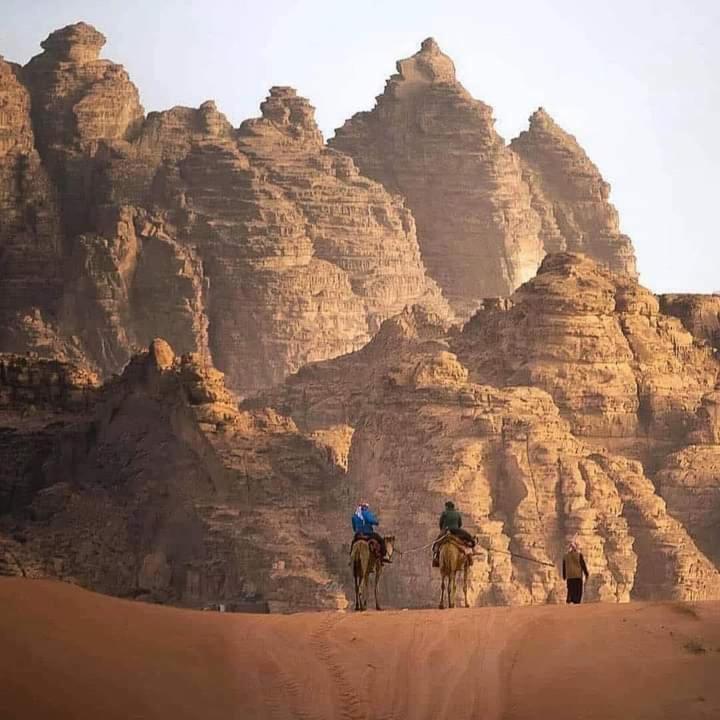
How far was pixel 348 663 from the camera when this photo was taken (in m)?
35.0

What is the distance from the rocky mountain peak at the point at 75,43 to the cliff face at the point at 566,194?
19.5 metres

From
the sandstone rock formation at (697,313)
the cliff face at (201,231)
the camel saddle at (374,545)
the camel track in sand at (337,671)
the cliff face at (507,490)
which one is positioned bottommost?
the camel track in sand at (337,671)

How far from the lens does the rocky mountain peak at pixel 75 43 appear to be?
118 meters

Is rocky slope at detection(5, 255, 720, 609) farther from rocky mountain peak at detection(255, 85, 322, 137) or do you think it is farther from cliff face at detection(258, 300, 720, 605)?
rocky mountain peak at detection(255, 85, 322, 137)

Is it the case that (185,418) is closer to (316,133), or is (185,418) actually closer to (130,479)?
(130,479)

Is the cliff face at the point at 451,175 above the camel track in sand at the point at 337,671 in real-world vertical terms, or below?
above

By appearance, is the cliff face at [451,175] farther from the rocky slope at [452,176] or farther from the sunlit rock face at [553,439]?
the sunlit rock face at [553,439]

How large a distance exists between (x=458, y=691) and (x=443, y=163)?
299 ft

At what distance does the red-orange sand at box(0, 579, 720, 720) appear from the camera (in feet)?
105

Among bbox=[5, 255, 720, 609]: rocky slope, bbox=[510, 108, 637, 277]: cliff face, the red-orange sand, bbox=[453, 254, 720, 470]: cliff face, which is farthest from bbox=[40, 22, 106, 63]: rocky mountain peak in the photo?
the red-orange sand

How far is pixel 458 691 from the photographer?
1331 inches

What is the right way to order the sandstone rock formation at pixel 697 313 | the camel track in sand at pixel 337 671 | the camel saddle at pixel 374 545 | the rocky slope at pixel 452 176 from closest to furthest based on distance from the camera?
the camel track in sand at pixel 337 671 → the camel saddle at pixel 374 545 → the sandstone rock formation at pixel 697 313 → the rocky slope at pixel 452 176

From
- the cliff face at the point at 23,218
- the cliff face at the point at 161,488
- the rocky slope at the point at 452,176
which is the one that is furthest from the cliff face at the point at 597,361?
the rocky slope at the point at 452,176

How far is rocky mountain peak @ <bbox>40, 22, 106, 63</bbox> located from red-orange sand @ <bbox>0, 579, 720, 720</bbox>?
268 ft
